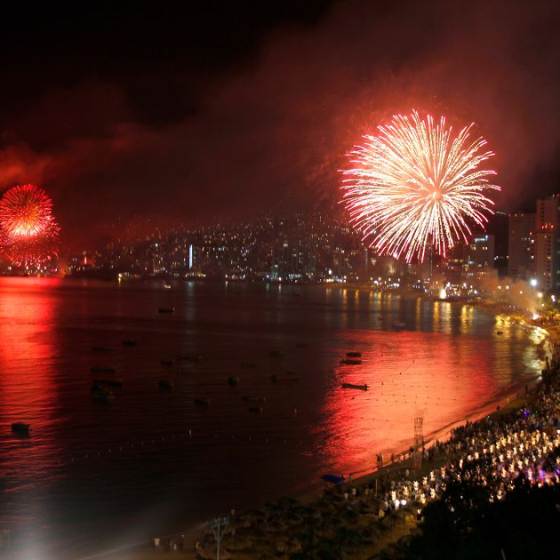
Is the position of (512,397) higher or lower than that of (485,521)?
lower

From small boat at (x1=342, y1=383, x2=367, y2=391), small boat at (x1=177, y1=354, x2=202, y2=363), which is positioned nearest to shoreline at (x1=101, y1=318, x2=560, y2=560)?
small boat at (x1=342, y1=383, x2=367, y2=391)

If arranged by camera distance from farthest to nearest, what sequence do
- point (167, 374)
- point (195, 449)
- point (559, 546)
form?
point (167, 374) → point (195, 449) → point (559, 546)

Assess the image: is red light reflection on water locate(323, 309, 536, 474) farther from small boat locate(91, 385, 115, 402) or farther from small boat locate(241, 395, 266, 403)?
small boat locate(91, 385, 115, 402)

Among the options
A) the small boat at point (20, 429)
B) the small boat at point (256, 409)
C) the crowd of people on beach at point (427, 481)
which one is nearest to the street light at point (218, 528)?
the crowd of people on beach at point (427, 481)

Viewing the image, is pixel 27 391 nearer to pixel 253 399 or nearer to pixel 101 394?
pixel 101 394

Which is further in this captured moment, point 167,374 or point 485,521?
point 167,374

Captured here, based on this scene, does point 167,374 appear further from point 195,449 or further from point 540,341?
point 540,341

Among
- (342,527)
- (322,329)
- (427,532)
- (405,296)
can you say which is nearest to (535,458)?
(342,527)

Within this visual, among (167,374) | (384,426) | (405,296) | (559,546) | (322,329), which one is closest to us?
(559,546)
